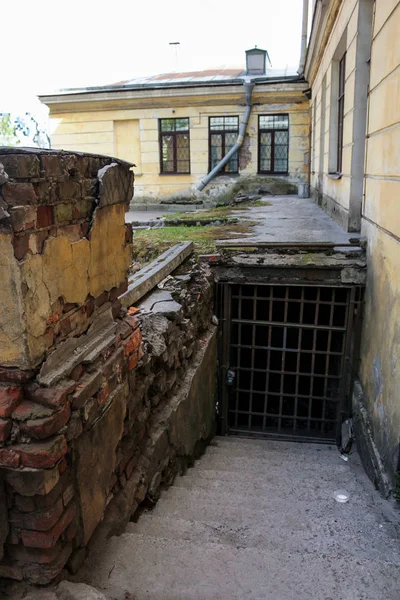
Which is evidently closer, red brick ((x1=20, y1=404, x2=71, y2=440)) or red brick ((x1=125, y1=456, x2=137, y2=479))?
red brick ((x1=20, y1=404, x2=71, y2=440))

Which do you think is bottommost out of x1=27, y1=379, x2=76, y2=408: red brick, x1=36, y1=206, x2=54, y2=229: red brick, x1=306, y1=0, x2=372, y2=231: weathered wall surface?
x1=27, y1=379, x2=76, y2=408: red brick

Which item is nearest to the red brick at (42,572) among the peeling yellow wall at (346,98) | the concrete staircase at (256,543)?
the concrete staircase at (256,543)

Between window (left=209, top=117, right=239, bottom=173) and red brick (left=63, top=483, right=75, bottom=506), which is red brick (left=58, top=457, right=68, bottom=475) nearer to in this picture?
red brick (left=63, top=483, right=75, bottom=506)

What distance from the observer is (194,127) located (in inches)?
575

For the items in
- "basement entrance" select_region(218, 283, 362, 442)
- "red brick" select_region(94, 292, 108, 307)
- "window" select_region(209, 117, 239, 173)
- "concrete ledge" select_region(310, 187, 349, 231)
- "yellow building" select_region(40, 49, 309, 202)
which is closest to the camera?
"red brick" select_region(94, 292, 108, 307)

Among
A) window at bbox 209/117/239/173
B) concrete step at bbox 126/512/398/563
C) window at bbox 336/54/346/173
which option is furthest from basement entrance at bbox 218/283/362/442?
window at bbox 209/117/239/173

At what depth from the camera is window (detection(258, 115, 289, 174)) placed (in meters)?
14.4

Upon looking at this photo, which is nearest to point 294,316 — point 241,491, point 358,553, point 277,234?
point 277,234

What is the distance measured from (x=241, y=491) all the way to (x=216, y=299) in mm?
2586

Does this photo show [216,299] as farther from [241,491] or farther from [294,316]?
[241,491]

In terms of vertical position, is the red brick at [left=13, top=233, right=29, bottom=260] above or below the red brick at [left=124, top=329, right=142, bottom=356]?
above

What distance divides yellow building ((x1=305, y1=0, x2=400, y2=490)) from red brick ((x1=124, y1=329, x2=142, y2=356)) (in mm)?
1944

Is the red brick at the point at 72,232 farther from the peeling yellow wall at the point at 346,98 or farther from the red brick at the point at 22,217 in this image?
the peeling yellow wall at the point at 346,98

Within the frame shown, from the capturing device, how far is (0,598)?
1938 millimetres
